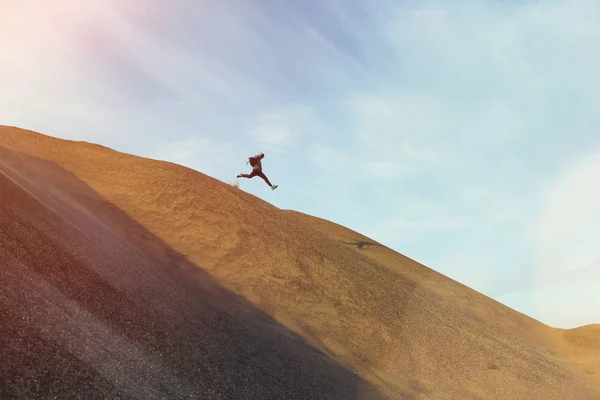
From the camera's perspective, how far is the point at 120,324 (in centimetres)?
1401

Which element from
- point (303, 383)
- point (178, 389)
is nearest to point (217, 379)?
point (178, 389)

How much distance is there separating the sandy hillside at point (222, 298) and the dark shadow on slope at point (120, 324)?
3.0 inches

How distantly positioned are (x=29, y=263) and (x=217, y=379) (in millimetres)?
6785

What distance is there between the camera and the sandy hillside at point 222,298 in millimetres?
13961

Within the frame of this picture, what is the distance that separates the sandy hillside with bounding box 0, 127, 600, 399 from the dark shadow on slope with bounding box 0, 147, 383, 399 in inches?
3.0

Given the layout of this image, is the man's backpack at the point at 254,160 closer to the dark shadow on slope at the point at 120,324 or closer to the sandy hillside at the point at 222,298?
the sandy hillside at the point at 222,298

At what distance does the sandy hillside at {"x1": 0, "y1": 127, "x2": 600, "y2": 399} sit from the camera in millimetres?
13961

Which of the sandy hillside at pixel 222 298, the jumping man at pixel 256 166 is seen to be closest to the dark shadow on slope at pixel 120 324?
the sandy hillside at pixel 222 298

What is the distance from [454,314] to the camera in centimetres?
3259

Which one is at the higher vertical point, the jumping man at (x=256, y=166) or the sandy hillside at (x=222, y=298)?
the jumping man at (x=256, y=166)

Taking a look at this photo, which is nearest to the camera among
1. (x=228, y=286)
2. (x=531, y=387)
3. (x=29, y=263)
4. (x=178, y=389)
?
(x=178, y=389)

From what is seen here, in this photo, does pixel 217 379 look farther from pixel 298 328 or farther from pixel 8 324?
pixel 298 328

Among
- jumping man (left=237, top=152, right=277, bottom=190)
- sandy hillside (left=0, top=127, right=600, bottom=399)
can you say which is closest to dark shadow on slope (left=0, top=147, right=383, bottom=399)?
sandy hillside (left=0, top=127, right=600, bottom=399)

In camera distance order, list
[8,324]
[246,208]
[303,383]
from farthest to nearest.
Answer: [246,208]
[303,383]
[8,324]
